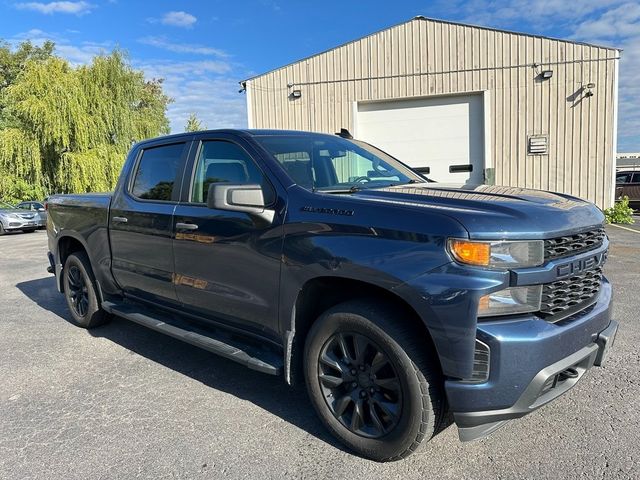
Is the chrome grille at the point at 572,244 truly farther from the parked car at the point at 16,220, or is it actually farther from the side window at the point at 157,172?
the parked car at the point at 16,220

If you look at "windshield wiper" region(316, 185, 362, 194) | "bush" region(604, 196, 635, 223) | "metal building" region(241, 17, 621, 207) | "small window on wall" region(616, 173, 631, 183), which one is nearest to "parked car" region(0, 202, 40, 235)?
"metal building" region(241, 17, 621, 207)

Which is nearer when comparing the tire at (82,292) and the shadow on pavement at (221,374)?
the shadow on pavement at (221,374)

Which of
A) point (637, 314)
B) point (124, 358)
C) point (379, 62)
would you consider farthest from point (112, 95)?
point (637, 314)

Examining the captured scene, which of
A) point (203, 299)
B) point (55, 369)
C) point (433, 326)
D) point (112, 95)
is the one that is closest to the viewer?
point (433, 326)

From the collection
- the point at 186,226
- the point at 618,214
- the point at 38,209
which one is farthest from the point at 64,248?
the point at 38,209

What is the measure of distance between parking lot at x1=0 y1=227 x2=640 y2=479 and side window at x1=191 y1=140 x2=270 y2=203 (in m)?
1.47

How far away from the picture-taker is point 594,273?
2807 millimetres

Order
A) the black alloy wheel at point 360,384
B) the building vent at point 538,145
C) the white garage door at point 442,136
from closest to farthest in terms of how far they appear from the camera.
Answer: the black alloy wheel at point 360,384 < the building vent at point 538,145 < the white garage door at point 442,136

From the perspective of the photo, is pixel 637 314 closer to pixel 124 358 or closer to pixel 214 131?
pixel 214 131

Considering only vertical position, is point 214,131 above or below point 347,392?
above

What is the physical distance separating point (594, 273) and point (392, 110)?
11.1 meters

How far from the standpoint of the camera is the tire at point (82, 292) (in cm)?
507

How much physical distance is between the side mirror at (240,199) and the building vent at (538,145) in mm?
11130

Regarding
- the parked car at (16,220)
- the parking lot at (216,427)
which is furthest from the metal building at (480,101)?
the parked car at (16,220)
